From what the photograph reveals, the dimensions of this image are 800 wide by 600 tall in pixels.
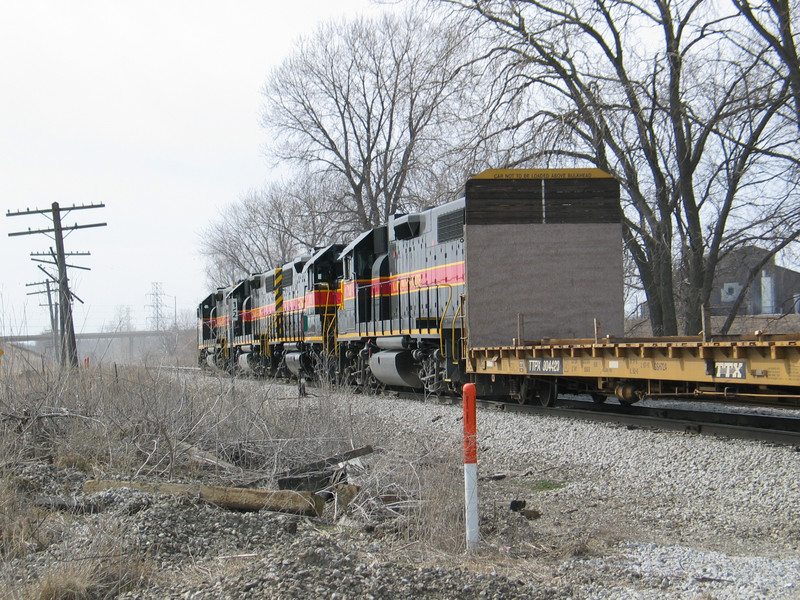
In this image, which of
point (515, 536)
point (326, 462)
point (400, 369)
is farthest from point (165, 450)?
point (400, 369)

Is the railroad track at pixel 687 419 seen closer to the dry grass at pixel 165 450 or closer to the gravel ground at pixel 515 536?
the gravel ground at pixel 515 536

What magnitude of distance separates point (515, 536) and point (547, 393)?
6288 mm

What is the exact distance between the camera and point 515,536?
16.6 feet

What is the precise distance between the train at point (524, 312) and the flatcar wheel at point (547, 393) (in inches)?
0.7

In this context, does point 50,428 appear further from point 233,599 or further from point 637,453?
point 637,453

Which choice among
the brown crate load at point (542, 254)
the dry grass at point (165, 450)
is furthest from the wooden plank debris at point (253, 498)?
the brown crate load at point (542, 254)

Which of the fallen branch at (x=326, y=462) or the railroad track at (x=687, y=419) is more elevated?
the fallen branch at (x=326, y=462)

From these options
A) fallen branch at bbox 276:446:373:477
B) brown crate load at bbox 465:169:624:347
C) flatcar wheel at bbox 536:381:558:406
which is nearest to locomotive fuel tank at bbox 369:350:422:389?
brown crate load at bbox 465:169:624:347

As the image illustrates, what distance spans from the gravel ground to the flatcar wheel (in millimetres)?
3296

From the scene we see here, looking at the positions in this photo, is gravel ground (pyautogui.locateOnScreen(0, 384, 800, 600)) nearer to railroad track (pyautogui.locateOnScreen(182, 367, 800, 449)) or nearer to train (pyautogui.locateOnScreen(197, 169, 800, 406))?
railroad track (pyautogui.locateOnScreen(182, 367, 800, 449))

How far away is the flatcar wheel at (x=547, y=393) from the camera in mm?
11125

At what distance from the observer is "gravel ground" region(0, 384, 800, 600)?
3.94 metres

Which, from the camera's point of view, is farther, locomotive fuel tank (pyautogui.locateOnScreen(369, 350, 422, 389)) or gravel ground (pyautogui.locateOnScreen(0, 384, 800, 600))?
locomotive fuel tank (pyautogui.locateOnScreen(369, 350, 422, 389))

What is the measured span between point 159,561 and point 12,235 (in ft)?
79.1
